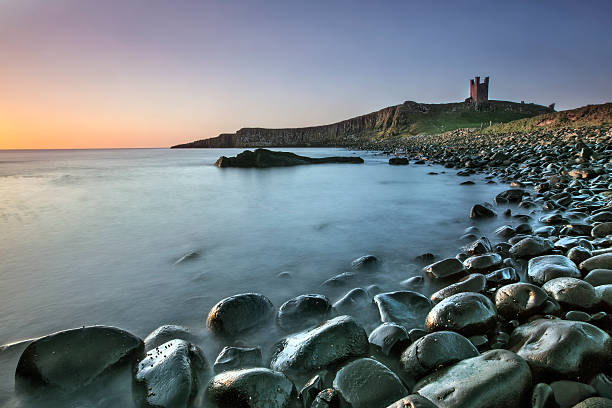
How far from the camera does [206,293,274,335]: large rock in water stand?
215 centimetres

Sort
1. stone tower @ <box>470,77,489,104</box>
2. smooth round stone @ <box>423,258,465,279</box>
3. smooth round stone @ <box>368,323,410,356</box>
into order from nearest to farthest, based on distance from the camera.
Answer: smooth round stone @ <box>368,323,410,356</box> → smooth round stone @ <box>423,258,465,279</box> → stone tower @ <box>470,77,489,104</box>

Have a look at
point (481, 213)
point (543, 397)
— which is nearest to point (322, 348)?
point (543, 397)

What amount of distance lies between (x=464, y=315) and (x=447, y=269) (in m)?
0.99

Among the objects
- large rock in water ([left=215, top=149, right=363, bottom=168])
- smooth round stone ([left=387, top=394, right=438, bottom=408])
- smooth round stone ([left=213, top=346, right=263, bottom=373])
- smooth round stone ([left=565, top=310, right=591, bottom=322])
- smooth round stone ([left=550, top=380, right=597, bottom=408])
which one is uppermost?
large rock in water ([left=215, top=149, right=363, bottom=168])

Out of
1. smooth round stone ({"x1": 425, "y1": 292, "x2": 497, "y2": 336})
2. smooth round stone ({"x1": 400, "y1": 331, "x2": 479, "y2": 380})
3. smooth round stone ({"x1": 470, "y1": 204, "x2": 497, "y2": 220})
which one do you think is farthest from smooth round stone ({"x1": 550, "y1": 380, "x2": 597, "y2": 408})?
smooth round stone ({"x1": 470, "y1": 204, "x2": 497, "y2": 220})

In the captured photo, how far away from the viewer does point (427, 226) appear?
479 centimetres

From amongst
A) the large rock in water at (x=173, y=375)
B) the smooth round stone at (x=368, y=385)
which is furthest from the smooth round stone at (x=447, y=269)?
the large rock in water at (x=173, y=375)

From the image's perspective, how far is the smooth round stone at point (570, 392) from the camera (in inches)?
53.9

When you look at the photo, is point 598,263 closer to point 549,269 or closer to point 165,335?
point 549,269

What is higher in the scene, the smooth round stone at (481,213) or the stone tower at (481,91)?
the stone tower at (481,91)

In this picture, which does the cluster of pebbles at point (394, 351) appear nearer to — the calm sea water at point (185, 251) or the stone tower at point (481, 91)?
the calm sea water at point (185, 251)

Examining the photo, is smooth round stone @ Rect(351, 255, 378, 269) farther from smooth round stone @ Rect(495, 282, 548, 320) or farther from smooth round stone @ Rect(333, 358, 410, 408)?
smooth round stone @ Rect(333, 358, 410, 408)

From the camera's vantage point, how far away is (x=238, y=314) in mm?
2209

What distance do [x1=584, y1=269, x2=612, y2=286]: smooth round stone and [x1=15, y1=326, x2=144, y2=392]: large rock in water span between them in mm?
3168
